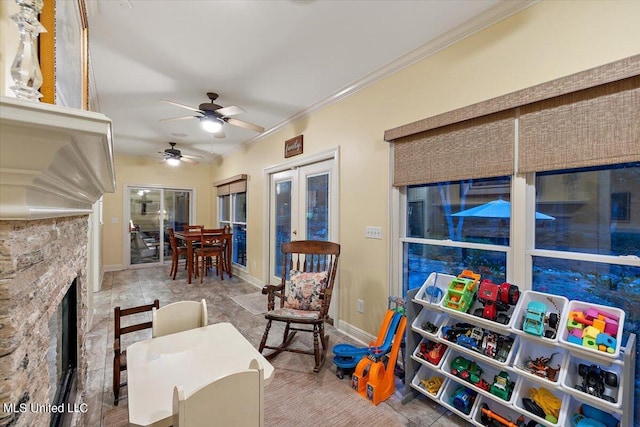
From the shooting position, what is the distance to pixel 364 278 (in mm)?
2738

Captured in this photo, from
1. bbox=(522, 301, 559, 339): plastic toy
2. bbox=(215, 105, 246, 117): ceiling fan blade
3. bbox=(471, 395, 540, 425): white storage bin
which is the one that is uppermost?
bbox=(215, 105, 246, 117): ceiling fan blade

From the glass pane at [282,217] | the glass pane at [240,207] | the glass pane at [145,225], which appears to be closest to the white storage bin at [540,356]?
the glass pane at [282,217]

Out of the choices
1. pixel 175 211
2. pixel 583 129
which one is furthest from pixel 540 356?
pixel 175 211

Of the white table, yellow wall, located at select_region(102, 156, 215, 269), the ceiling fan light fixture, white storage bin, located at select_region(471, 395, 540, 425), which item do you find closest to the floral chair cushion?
the white table

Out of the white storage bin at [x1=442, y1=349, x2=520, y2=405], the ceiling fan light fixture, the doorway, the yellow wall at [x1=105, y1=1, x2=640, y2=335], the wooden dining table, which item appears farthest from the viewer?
the wooden dining table

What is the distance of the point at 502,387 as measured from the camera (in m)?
1.54

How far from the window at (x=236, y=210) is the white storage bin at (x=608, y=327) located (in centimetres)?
461

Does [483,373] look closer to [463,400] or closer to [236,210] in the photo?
[463,400]

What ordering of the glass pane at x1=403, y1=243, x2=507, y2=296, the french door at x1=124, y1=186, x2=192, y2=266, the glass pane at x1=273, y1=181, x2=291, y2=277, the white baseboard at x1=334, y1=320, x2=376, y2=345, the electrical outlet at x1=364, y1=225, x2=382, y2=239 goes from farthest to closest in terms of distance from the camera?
the french door at x1=124, y1=186, x2=192, y2=266, the glass pane at x1=273, y1=181, x2=291, y2=277, the white baseboard at x1=334, y1=320, x2=376, y2=345, the electrical outlet at x1=364, y1=225, x2=382, y2=239, the glass pane at x1=403, y1=243, x2=507, y2=296

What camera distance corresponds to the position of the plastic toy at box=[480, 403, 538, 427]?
1.49 metres

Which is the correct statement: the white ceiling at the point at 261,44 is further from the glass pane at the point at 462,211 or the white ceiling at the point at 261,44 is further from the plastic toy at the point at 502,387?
the plastic toy at the point at 502,387

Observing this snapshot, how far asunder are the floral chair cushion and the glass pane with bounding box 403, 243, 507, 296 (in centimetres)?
78

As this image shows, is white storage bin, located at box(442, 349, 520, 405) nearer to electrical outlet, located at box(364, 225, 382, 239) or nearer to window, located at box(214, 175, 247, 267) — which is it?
electrical outlet, located at box(364, 225, 382, 239)

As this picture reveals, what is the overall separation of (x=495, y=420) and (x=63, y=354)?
2.33 meters
